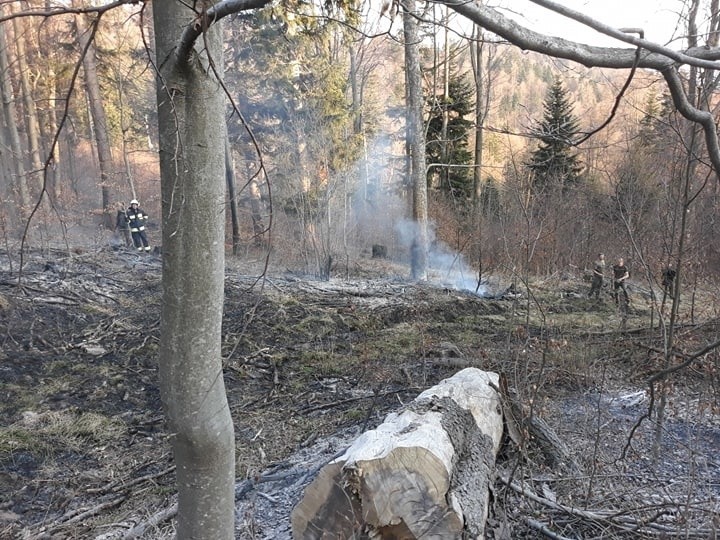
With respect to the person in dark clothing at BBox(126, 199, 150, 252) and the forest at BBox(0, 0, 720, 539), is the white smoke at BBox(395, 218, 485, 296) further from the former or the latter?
the person in dark clothing at BBox(126, 199, 150, 252)

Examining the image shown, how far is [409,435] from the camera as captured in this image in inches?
106

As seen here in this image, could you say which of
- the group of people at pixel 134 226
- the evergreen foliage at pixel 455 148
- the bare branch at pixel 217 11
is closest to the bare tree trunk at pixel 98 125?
the group of people at pixel 134 226

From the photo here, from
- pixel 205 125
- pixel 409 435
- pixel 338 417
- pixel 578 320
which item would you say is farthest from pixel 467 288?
pixel 205 125

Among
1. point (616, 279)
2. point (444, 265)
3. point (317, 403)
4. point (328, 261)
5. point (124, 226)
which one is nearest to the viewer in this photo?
point (317, 403)

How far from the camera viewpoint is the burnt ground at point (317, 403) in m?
3.32

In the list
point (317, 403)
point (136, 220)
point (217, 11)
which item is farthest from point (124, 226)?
point (217, 11)

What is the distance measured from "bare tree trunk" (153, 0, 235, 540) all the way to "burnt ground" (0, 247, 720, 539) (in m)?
0.24

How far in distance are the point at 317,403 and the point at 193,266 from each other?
4.22 meters

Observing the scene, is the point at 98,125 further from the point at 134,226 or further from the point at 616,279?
the point at 616,279

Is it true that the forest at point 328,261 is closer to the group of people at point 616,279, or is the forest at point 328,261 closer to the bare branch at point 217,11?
the bare branch at point 217,11

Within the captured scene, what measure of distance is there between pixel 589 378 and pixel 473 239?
927 cm

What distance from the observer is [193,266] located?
66.7 inches

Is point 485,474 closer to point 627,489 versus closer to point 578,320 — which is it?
point 627,489

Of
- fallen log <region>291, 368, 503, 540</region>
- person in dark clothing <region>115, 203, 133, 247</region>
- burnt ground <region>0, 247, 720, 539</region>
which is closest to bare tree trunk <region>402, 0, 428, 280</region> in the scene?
burnt ground <region>0, 247, 720, 539</region>
